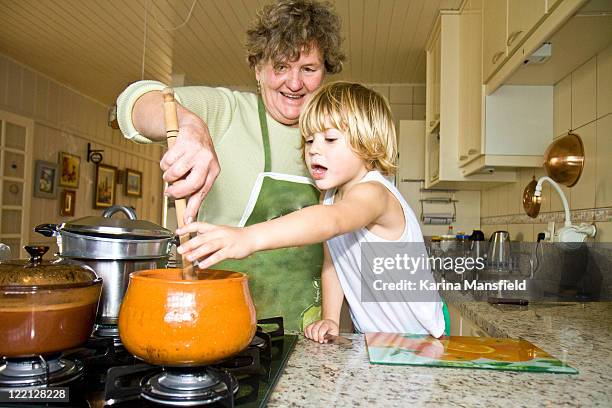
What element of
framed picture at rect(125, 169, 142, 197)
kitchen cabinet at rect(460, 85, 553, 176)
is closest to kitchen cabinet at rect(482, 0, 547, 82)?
kitchen cabinet at rect(460, 85, 553, 176)

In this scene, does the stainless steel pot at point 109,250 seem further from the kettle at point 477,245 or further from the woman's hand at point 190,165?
the kettle at point 477,245

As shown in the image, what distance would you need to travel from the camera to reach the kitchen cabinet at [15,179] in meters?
4.42

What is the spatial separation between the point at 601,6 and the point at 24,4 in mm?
3315

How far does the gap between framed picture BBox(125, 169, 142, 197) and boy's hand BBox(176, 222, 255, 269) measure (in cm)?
620

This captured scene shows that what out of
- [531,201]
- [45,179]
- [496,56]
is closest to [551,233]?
[531,201]

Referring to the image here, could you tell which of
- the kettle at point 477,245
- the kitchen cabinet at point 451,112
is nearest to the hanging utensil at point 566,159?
the kitchen cabinet at point 451,112

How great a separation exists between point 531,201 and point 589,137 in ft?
1.84

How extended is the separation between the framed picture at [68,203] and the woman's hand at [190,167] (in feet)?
16.9

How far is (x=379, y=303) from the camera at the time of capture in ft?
3.85

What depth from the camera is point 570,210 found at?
Answer: 1993 millimetres

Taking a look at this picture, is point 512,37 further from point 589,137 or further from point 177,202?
point 177,202

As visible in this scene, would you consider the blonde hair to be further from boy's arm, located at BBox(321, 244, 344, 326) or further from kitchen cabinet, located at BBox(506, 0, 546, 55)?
kitchen cabinet, located at BBox(506, 0, 546, 55)

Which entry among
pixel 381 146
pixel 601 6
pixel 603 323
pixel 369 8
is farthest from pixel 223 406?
pixel 369 8

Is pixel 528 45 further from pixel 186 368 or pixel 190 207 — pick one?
pixel 186 368
